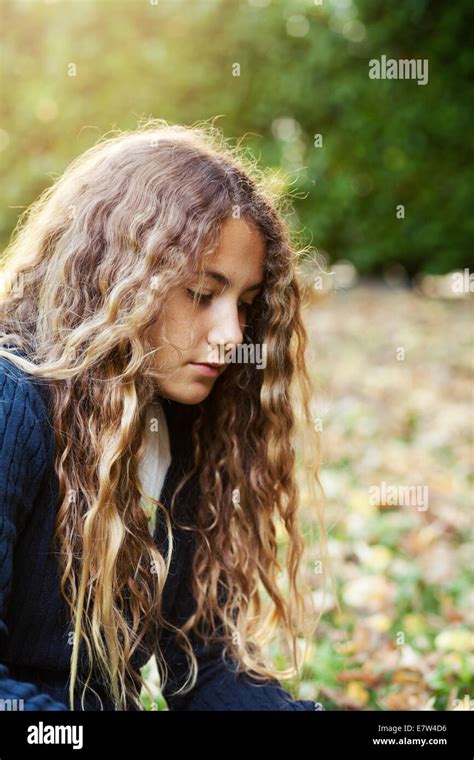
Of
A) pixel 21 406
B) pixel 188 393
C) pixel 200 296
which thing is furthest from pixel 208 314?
pixel 21 406

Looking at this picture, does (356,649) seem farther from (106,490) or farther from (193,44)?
(193,44)

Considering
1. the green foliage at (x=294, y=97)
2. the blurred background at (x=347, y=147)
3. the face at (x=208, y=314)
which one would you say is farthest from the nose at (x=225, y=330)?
the green foliage at (x=294, y=97)

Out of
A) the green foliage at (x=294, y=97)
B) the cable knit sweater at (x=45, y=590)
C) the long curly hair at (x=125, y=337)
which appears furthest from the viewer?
the green foliage at (x=294, y=97)

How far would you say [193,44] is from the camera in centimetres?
732

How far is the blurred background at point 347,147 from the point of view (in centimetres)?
418

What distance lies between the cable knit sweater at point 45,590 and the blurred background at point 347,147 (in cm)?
→ 135

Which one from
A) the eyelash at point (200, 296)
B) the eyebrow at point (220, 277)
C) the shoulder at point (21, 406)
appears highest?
the eyebrow at point (220, 277)

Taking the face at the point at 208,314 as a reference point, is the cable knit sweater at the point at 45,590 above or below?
below

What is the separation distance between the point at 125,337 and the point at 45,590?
49 cm

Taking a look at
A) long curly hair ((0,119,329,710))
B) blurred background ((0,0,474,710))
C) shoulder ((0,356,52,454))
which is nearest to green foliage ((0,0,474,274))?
blurred background ((0,0,474,710))

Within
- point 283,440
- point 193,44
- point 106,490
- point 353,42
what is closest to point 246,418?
point 283,440

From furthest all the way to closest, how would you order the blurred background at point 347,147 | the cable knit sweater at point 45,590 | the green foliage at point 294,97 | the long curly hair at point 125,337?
1. the green foliage at point 294,97
2. the blurred background at point 347,147
3. the long curly hair at point 125,337
4. the cable knit sweater at point 45,590

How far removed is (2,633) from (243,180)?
94cm

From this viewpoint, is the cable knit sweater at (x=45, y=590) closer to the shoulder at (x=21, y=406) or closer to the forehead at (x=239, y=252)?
the shoulder at (x=21, y=406)
